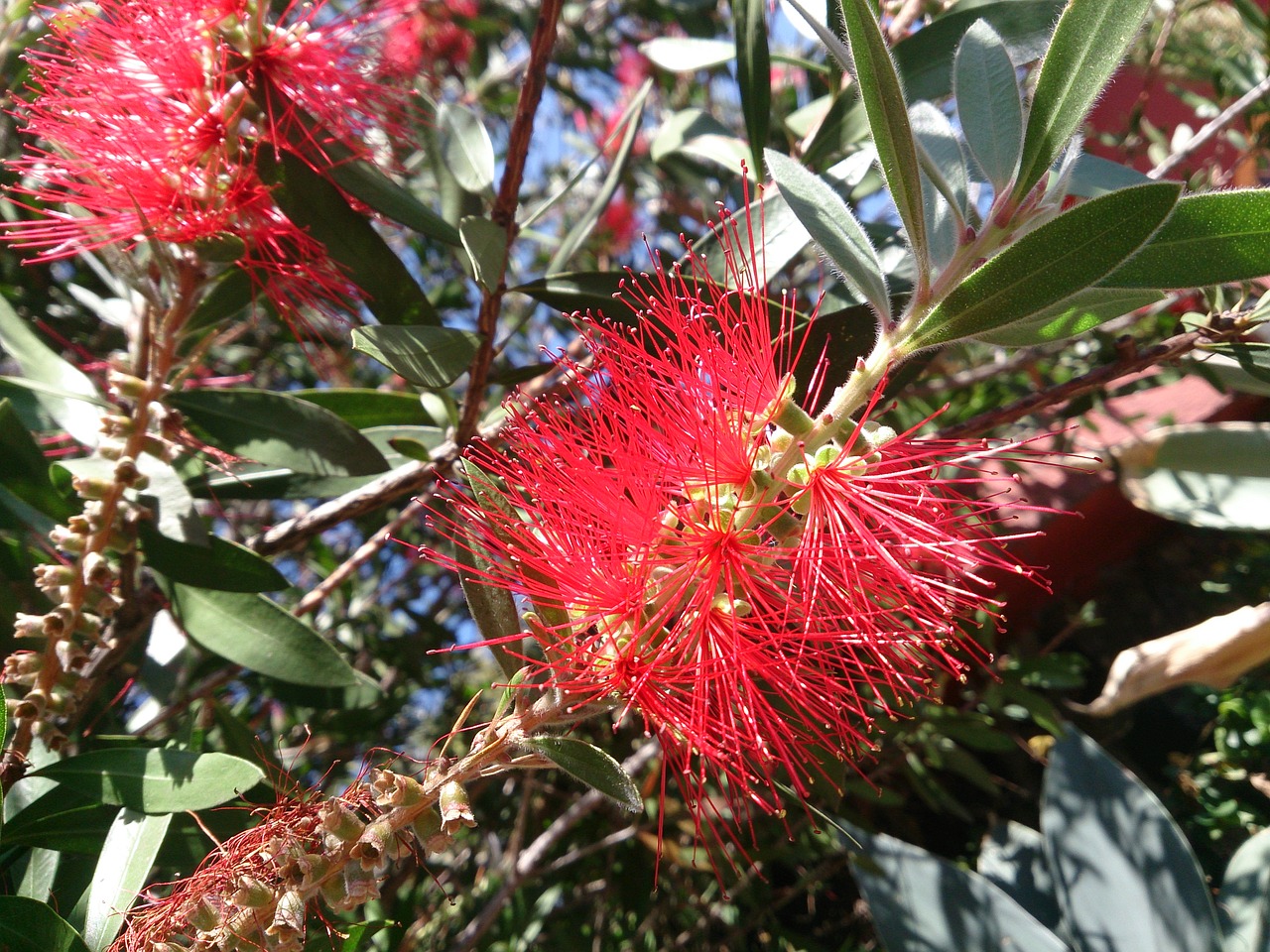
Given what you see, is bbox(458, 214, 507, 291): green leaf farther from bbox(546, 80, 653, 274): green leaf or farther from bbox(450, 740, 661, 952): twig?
bbox(450, 740, 661, 952): twig

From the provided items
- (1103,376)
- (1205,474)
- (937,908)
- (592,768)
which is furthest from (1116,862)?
(592,768)

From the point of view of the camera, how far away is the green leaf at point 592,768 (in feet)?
2.41

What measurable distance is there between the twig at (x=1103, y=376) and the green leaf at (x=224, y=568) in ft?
2.66

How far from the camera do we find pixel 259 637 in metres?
1.08

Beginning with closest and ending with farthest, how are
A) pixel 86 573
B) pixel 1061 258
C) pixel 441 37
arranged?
pixel 1061 258, pixel 86 573, pixel 441 37

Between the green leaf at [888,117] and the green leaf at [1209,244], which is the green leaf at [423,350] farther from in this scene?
the green leaf at [1209,244]

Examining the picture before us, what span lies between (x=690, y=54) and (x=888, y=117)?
1080mm

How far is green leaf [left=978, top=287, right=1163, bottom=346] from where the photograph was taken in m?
0.76

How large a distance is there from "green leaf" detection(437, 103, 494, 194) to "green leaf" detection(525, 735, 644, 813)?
0.89m

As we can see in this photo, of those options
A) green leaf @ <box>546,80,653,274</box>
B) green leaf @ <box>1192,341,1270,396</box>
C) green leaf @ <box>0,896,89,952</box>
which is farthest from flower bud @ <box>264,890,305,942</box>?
green leaf @ <box>1192,341,1270,396</box>

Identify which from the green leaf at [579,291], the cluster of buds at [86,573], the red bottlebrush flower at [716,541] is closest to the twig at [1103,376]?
the red bottlebrush flower at [716,541]

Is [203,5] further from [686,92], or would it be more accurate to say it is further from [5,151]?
[686,92]

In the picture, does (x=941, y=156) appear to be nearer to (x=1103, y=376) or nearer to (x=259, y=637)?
(x=1103, y=376)

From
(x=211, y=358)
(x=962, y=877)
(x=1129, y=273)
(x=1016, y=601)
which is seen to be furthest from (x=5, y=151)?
(x=1016, y=601)
